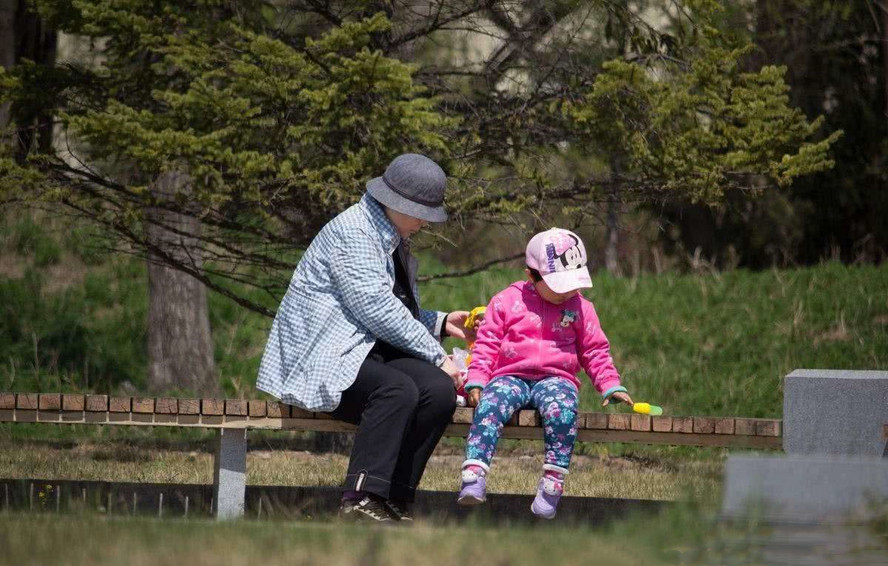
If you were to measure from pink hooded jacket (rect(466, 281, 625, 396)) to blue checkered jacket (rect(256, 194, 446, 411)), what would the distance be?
35cm

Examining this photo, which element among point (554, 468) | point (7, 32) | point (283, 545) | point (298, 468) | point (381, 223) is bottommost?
point (298, 468)

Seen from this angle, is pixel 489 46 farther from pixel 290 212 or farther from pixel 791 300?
pixel 791 300

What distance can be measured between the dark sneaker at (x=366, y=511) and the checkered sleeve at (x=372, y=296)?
0.68m

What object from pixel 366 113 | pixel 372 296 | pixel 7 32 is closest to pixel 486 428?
pixel 372 296

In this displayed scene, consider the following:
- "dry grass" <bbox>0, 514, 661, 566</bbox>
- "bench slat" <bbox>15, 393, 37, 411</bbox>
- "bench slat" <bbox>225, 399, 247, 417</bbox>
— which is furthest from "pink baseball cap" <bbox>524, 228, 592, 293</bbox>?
"bench slat" <bbox>15, 393, 37, 411</bbox>

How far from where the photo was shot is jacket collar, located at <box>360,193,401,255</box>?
16.8 ft

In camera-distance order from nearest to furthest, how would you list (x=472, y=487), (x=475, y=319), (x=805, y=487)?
(x=805, y=487), (x=472, y=487), (x=475, y=319)

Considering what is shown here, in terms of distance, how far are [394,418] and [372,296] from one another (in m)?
0.52

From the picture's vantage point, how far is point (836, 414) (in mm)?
5016

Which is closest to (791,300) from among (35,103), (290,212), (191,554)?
(290,212)

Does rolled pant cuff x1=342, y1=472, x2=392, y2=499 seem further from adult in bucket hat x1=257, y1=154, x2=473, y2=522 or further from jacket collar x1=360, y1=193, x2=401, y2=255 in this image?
jacket collar x1=360, y1=193, x2=401, y2=255

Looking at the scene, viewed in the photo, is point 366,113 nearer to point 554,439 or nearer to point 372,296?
point 372,296

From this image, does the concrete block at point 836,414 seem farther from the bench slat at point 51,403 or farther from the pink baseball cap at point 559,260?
the bench slat at point 51,403

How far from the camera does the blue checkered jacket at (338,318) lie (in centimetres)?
488
